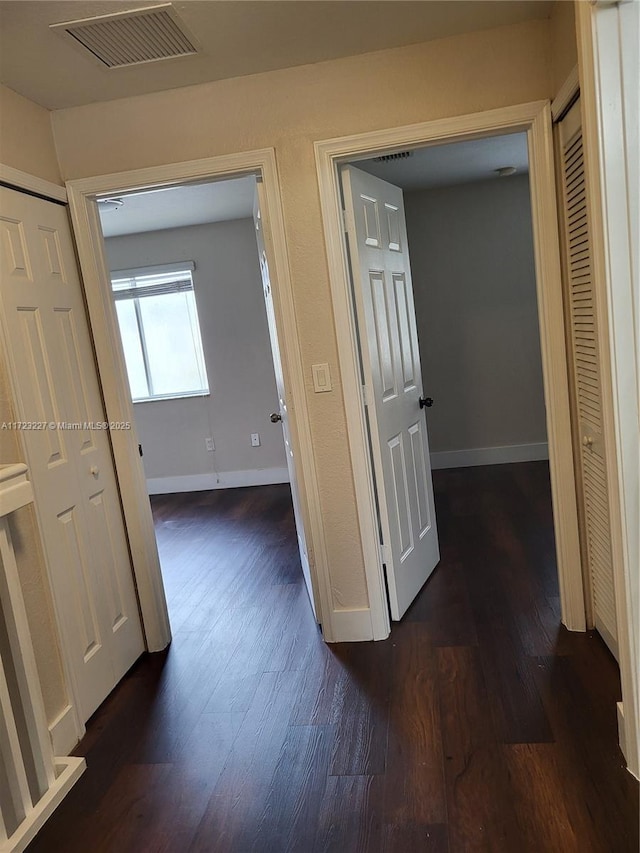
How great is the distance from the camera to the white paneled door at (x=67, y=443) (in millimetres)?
2193

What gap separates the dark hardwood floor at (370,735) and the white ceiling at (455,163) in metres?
2.50

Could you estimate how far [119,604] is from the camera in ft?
8.75

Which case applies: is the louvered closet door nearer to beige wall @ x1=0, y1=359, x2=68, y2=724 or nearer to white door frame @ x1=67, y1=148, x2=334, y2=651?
white door frame @ x1=67, y1=148, x2=334, y2=651

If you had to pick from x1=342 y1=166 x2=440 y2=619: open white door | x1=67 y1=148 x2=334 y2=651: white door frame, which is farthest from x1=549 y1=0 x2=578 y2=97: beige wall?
x1=67 y1=148 x2=334 y2=651: white door frame

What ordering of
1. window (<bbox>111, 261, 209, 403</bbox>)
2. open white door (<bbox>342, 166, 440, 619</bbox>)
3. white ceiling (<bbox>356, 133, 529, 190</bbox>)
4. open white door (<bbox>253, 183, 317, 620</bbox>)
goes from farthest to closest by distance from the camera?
window (<bbox>111, 261, 209, 403</bbox>) < white ceiling (<bbox>356, 133, 529, 190</bbox>) < open white door (<bbox>253, 183, 317, 620</bbox>) < open white door (<bbox>342, 166, 440, 619</bbox>)

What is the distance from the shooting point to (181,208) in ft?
15.2

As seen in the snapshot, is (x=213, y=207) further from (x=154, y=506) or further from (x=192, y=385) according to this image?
(x=154, y=506)

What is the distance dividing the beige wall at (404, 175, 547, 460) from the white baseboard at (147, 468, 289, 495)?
4.95 ft

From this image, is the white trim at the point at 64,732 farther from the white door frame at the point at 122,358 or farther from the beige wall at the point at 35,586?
the white door frame at the point at 122,358

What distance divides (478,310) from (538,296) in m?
2.94

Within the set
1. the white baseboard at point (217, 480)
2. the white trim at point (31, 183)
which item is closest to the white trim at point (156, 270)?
the white baseboard at point (217, 480)

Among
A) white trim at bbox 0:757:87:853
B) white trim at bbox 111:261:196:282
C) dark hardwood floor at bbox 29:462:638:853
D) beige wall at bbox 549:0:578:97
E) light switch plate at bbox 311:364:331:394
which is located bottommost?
dark hardwood floor at bbox 29:462:638:853

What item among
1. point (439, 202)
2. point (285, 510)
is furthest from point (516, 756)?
point (439, 202)

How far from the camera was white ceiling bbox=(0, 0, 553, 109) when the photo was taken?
6.18 ft
